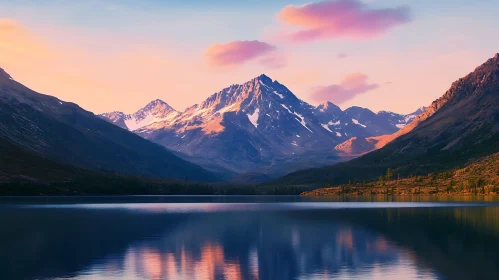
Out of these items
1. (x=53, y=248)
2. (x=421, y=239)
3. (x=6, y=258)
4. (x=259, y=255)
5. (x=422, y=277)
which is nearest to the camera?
(x=422, y=277)

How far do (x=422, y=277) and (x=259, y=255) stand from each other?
90.8 feet

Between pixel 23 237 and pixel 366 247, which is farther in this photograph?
pixel 23 237

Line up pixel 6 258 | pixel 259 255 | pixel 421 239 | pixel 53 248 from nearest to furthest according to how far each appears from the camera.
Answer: pixel 6 258, pixel 259 255, pixel 53 248, pixel 421 239

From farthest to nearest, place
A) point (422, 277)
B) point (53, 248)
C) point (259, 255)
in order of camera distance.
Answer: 1. point (53, 248)
2. point (259, 255)
3. point (422, 277)

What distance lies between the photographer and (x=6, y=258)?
274ft

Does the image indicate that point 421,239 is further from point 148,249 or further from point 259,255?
point 148,249

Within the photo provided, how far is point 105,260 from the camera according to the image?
83.9m

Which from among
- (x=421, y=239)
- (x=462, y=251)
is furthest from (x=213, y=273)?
(x=421, y=239)

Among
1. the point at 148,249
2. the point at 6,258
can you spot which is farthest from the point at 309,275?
the point at 6,258

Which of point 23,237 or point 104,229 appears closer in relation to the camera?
point 23,237

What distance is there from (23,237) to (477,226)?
94281 millimetres

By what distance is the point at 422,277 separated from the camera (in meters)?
69.0

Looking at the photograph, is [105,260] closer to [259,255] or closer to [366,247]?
[259,255]

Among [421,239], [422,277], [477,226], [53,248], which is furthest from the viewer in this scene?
[477,226]
